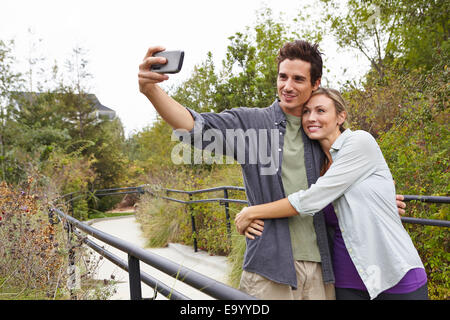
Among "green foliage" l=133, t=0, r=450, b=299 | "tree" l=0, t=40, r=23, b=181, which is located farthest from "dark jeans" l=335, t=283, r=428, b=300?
"tree" l=0, t=40, r=23, b=181

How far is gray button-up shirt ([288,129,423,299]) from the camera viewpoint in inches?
55.1

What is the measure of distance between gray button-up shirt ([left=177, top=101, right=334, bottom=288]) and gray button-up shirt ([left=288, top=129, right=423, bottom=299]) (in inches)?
5.5

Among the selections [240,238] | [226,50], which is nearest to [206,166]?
[226,50]

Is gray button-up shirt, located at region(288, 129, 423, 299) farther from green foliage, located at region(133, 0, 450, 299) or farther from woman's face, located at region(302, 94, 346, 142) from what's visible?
green foliage, located at region(133, 0, 450, 299)

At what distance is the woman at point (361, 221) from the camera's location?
141cm

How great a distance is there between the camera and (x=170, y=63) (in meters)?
1.26

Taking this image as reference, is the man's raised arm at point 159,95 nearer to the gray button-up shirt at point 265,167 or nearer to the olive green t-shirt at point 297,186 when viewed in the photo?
the gray button-up shirt at point 265,167

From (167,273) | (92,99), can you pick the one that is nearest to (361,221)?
(167,273)

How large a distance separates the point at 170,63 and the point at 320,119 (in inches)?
28.3

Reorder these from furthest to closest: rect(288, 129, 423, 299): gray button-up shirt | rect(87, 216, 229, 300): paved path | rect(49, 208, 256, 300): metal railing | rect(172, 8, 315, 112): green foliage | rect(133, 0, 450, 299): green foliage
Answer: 1. rect(172, 8, 315, 112): green foliage
2. rect(87, 216, 229, 300): paved path
3. rect(133, 0, 450, 299): green foliage
4. rect(288, 129, 423, 299): gray button-up shirt
5. rect(49, 208, 256, 300): metal railing

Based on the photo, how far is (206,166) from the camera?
11.2 metres

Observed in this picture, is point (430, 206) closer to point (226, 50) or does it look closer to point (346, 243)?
point (346, 243)

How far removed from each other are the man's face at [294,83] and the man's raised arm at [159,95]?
0.47 m

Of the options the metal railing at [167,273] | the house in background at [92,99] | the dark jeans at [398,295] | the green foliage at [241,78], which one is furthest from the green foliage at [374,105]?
the house in background at [92,99]
